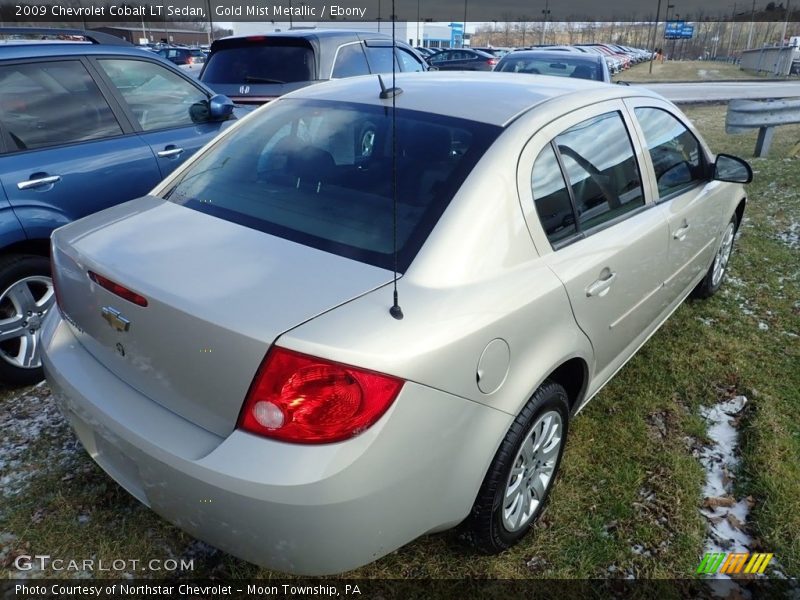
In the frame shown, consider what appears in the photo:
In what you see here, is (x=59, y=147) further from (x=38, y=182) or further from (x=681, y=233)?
(x=681, y=233)

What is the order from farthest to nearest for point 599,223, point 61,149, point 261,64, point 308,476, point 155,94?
point 261,64 → point 155,94 → point 61,149 → point 599,223 → point 308,476

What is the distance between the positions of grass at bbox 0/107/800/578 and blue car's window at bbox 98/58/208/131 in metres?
1.92

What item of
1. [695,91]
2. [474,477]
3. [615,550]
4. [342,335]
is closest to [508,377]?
[474,477]

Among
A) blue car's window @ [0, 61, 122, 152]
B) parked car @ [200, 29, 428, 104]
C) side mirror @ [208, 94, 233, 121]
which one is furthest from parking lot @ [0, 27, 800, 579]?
parked car @ [200, 29, 428, 104]

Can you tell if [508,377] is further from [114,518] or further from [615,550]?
[114,518]

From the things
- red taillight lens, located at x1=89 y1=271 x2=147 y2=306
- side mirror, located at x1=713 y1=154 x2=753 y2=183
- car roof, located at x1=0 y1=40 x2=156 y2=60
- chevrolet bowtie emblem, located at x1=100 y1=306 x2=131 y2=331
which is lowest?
chevrolet bowtie emblem, located at x1=100 y1=306 x2=131 y2=331

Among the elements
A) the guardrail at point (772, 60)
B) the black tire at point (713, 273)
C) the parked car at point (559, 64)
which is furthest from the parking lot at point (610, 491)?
the guardrail at point (772, 60)

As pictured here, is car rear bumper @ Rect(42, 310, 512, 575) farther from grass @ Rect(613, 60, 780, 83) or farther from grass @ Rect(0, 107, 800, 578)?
grass @ Rect(613, 60, 780, 83)

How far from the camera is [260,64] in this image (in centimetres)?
634

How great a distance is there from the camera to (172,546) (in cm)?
235

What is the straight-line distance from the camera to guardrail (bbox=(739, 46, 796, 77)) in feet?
111

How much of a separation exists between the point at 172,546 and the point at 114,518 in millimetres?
306

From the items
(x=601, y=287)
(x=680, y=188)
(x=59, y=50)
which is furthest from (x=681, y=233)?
(x=59, y=50)

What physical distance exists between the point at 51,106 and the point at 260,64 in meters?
3.22
